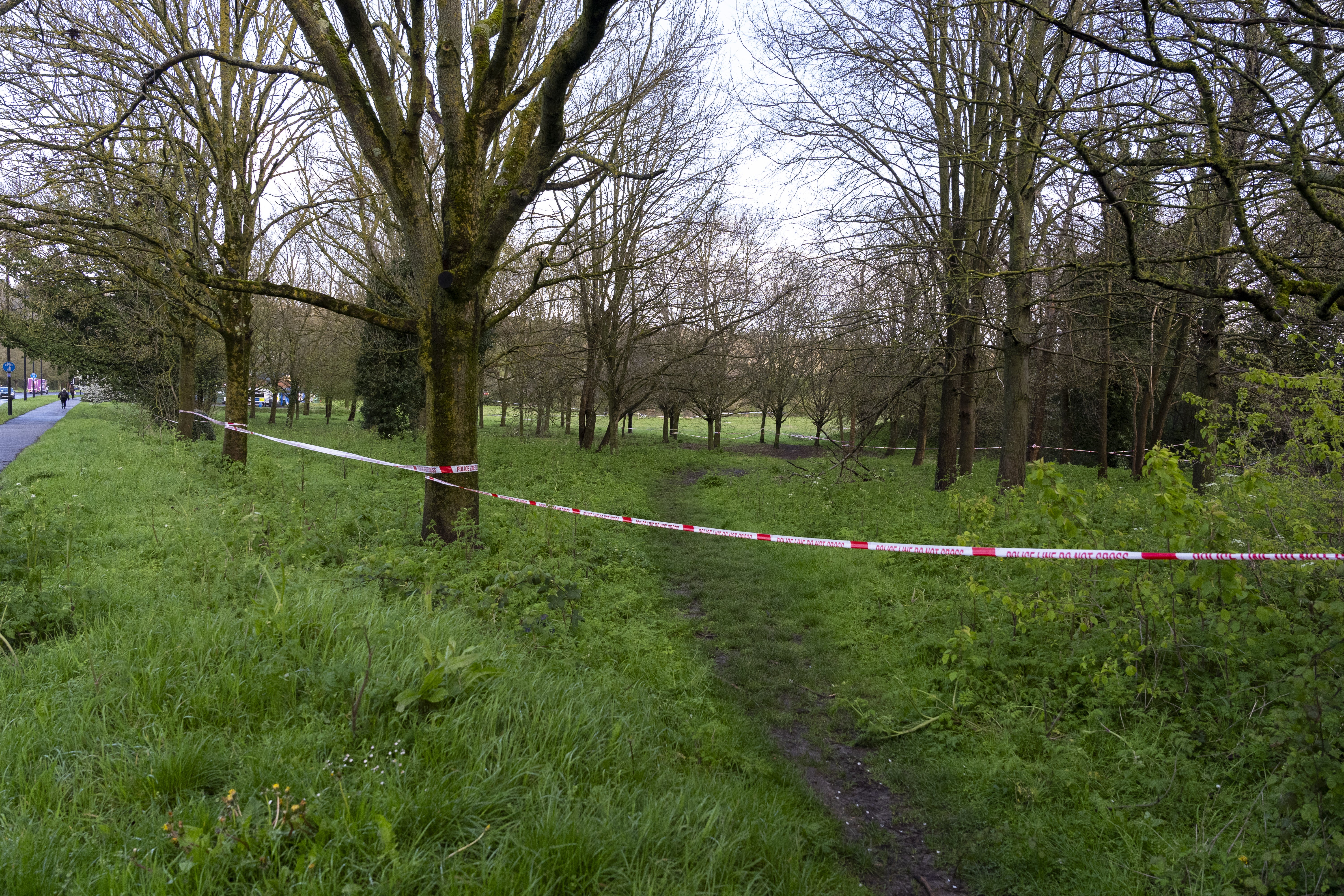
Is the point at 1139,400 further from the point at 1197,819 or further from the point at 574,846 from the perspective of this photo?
the point at 574,846

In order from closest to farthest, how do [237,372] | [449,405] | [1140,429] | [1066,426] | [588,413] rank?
[449,405] → [237,372] → [1140,429] → [588,413] → [1066,426]

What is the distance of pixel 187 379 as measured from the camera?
1647cm

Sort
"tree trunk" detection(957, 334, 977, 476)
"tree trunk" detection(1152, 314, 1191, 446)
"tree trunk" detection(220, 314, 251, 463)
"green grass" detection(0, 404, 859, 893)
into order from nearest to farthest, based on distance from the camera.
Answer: "green grass" detection(0, 404, 859, 893)
"tree trunk" detection(220, 314, 251, 463)
"tree trunk" detection(1152, 314, 1191, 446)
"tree trunk" detection(957, 334, 977, 476)

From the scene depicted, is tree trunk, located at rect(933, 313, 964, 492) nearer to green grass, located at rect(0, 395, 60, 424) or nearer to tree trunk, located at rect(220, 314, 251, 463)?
tree trunk, located at rect(220, 314, 251, 463)

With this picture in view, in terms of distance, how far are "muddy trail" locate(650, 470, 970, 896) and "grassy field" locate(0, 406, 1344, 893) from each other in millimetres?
56

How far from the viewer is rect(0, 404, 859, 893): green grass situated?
2207 mm

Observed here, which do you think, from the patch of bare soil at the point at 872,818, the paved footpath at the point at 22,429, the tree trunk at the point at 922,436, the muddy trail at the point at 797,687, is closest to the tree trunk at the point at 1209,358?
the muddy trail at the point at 797,687

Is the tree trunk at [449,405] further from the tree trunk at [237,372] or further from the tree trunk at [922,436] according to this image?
the tree trunk at [922,436]

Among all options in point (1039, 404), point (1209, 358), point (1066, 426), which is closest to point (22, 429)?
point (1209, 358)

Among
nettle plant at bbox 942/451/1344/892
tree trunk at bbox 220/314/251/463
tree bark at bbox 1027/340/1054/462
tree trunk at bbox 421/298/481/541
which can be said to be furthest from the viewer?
tree bark at bbox 1027/340/1054/462

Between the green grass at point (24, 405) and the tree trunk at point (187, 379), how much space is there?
13649mm

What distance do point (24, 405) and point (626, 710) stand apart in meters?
55.0

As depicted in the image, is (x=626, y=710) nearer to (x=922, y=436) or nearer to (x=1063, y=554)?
(x=1063, y=554)

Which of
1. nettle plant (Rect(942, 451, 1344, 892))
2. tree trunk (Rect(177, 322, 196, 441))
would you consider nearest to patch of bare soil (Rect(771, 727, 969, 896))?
nettle plant (Rect(942, 451, 1344, 892))
